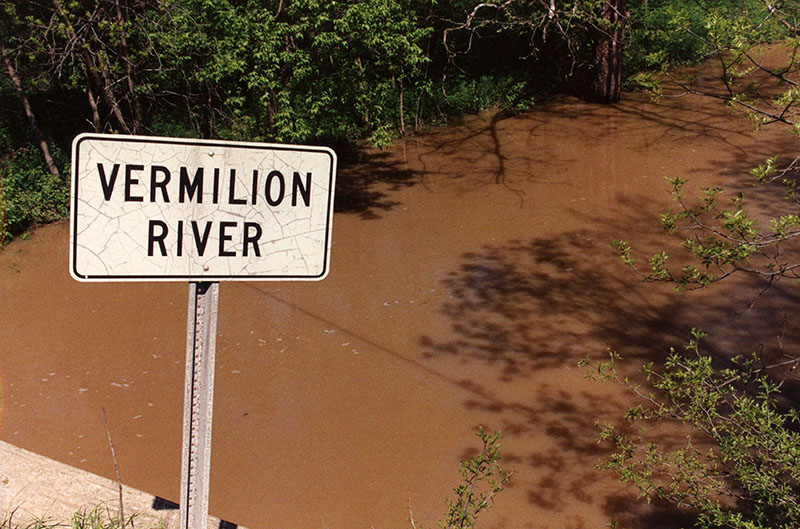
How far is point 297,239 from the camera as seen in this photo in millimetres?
2695

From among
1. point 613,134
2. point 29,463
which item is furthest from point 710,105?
point 29,463

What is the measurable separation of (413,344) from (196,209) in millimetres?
5946

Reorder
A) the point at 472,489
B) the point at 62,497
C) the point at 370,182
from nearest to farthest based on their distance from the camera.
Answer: the point at 62,497
the point at 472,489
the point at 370,182

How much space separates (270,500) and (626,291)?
480 centimetres

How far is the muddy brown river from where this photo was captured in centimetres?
627

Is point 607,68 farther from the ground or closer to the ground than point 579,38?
closer to the ground

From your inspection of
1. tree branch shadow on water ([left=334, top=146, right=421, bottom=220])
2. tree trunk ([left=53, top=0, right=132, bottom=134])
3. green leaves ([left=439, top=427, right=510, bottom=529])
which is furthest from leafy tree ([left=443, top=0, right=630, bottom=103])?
green leaves ([left=439, top=427, right=510, bottom=529])

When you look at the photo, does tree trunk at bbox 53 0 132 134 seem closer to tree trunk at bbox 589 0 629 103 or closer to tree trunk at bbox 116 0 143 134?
tree trunk at bbox 116 0 143 134

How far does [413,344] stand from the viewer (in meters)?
8.37

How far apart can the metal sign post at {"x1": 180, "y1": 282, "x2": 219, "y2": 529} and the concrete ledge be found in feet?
4.64

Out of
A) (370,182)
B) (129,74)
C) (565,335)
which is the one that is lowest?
(565,335)

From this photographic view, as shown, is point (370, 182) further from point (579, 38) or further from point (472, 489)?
point (472, 489)

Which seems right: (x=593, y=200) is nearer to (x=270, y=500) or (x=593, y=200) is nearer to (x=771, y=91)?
(x=771, y=91)

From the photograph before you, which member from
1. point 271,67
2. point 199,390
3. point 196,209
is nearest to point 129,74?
point 271,67
